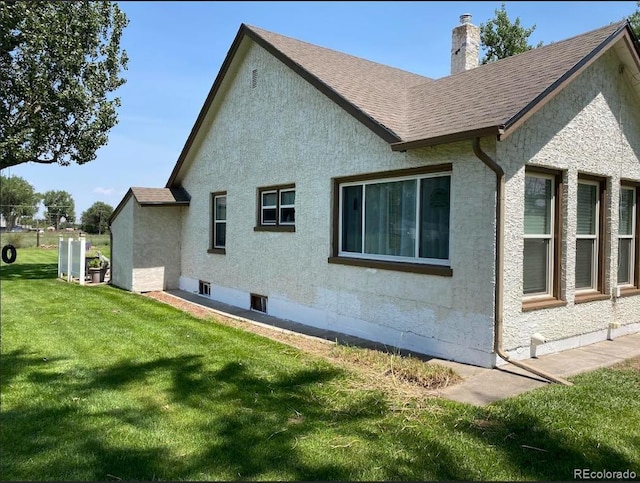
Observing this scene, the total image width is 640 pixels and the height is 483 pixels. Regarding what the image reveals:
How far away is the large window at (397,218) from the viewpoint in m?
6.98

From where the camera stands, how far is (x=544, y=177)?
7.02 m

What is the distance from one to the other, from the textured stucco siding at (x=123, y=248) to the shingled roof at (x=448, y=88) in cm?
628

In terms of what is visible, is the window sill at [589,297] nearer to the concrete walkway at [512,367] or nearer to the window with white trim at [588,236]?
the window with white trim at [588,236]

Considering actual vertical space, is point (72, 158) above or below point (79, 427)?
above

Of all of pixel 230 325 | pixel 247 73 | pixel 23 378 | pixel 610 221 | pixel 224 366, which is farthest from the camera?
pixel 247 73

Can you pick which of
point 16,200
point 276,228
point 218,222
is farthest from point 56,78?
point 16,200

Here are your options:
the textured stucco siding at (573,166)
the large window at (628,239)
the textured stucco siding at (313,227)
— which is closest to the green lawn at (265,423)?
the textured stucco siding at (573,166)

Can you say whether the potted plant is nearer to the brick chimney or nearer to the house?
the house

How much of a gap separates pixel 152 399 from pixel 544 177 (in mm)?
6186

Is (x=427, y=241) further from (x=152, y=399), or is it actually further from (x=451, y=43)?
(x=451, y=43)

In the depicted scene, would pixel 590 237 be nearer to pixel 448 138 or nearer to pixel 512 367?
pixel 512 367

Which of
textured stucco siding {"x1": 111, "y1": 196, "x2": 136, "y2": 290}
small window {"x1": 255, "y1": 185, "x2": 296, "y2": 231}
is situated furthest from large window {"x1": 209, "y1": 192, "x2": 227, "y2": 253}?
textured stucco siding {"x1": 111, "y1": 196, "x2": 136, "y2": 290}

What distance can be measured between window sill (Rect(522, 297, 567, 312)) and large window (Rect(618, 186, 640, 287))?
2669 millimetres

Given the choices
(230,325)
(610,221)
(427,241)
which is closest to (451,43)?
(610,221)
